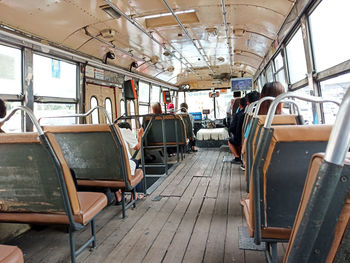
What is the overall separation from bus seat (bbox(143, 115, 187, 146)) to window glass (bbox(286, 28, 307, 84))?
2446 mm

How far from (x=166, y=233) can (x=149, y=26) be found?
408 cm

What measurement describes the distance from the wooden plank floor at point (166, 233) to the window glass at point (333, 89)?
4.78 ft

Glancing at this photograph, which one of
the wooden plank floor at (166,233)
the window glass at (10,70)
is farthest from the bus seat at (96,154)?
the window glass at (10,70)

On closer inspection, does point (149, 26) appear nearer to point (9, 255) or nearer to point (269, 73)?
point (269, 73)

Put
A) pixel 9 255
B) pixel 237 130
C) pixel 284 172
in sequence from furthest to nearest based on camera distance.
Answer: pixel 237 130
pixel 284 172
pixel 9 255

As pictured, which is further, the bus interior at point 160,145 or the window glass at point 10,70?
the window glass at point 10,70

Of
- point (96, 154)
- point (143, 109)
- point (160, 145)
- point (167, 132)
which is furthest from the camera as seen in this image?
point (143, 109)

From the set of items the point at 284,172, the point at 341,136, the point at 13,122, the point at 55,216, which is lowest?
the point at 55,216

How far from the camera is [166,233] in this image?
7.75 feet

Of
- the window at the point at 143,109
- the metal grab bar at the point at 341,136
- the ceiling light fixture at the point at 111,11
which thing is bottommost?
the metal grab bar at the point at 341,136

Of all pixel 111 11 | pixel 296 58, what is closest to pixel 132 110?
pixel 111 11

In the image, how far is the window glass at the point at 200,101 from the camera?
41.7 ft

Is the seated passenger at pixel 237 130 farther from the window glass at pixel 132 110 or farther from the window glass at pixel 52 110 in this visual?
the window glass at pixel 132 110

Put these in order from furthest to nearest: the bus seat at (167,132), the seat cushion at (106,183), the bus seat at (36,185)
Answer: the bus seat at (167,132), the seat cushion at (106,183), the bus seat at (36,185)
